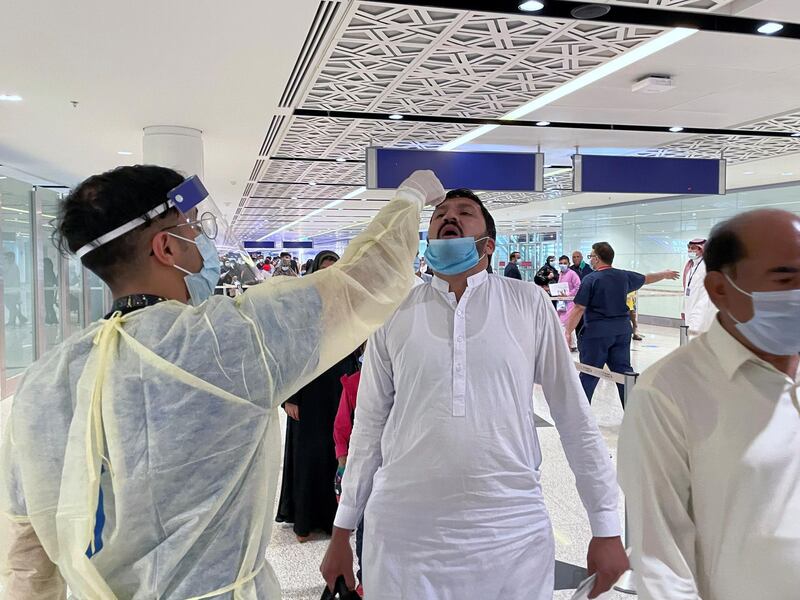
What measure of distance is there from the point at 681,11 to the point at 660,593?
3.64 meters

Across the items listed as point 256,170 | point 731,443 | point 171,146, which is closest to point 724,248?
point 731,443

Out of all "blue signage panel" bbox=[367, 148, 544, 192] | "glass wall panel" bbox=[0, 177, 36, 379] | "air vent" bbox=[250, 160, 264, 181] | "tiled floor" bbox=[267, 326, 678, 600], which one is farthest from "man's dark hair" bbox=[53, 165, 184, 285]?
"air vent" bbox=[250, 160, 264, 181]

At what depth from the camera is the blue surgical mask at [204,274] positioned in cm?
129

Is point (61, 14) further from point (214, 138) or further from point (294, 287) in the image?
point (214, 138)

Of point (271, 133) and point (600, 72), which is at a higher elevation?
point (600, 72)

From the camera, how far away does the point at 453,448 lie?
1777mm

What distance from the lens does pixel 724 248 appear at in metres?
1.31

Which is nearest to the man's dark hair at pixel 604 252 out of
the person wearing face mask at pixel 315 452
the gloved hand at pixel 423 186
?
the person wearing face mask at pixel 315 452

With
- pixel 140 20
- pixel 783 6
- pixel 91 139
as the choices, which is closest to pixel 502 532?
pixel 140 20

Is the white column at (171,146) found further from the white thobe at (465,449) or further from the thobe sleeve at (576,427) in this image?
the thobe sleeve at (576,427)

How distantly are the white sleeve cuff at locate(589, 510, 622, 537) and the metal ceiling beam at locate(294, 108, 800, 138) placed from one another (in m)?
5.15

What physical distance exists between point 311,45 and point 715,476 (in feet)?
12.3

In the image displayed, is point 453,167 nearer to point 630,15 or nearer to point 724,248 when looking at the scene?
point 630,15

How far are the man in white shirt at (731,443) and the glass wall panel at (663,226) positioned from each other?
46.5ft
